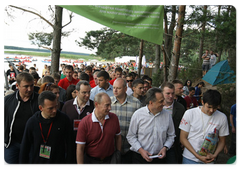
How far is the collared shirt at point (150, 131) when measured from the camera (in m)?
2.94

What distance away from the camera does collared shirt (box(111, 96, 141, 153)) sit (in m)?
3.36

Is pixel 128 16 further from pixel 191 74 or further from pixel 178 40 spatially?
pixel 191 74

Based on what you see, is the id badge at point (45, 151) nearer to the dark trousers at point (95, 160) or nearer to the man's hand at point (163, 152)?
the dark trousers at point (95, 160)

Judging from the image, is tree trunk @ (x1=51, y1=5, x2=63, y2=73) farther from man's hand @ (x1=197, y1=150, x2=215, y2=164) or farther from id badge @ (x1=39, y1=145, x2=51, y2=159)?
man's hand @ (x1=197, y1=150, x2=215, y2=164)

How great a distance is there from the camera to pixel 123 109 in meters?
3.45

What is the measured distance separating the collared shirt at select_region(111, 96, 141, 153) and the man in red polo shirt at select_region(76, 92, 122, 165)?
50cm

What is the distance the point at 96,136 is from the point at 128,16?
2987mm

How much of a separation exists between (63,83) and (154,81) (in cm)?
782

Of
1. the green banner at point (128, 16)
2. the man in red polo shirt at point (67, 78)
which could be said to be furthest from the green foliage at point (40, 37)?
the green banner at point (128, 16)

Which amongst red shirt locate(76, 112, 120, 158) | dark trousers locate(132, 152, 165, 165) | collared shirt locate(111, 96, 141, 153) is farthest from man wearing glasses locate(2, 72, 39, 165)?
dark trousers locate(132, 152, 165, 165)

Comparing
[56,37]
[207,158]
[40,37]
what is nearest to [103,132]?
[207,158]

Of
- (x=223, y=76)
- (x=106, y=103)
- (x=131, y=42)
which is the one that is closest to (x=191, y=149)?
(x=106, y=103)

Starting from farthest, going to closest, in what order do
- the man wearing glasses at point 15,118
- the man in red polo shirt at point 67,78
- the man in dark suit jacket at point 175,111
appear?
the man in red polo shirt at point 67,78
the man in dark suit jacket at point 175,111
the man wearing glasses at point 15,118

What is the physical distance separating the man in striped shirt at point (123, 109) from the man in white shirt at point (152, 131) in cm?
37
